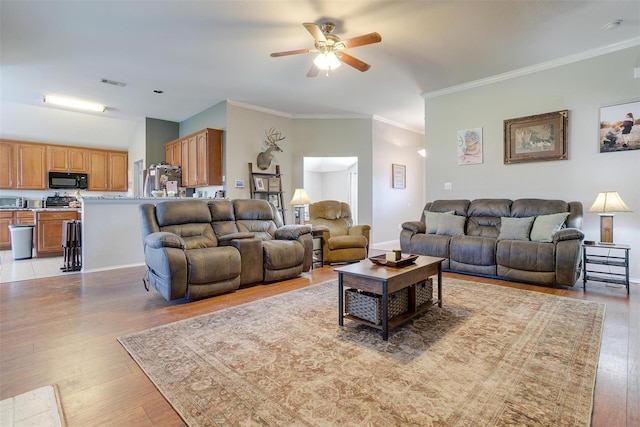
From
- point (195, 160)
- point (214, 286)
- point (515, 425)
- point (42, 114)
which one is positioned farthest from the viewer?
point (42, 114)

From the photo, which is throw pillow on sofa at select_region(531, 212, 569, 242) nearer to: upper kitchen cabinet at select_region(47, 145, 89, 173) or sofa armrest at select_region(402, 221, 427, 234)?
sofa armrest at select_region(402, 221, 427, 234)

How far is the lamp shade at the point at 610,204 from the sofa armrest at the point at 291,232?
343cm

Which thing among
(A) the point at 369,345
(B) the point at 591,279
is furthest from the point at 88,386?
(B) the point at 591,279

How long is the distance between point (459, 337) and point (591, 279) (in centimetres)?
252

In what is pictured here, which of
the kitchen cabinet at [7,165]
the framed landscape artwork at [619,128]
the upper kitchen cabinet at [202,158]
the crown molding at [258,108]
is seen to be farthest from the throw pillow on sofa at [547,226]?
the kitchen cabinet at [7,165]

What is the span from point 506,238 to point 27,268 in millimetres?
6978

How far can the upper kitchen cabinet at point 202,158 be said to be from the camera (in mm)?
5703

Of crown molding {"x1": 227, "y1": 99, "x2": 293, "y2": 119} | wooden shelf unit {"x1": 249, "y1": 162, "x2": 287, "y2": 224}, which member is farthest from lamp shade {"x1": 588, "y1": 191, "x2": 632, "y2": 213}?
crown molding {"x1": 227, "y1": 99, "x2": 293, "y2": 119}

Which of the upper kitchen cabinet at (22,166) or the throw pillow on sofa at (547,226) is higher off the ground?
the upper kitchen cabinet at (22,166)

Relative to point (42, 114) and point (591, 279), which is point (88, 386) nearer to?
point (591, 279)

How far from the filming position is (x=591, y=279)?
3.55 metres

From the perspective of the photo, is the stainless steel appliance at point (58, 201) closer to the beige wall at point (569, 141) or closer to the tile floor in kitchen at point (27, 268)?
the tile floor in kitchen at point (27, 268)

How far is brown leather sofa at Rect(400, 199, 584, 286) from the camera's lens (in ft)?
11.3

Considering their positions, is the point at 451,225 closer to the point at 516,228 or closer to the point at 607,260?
the point at 516,228
